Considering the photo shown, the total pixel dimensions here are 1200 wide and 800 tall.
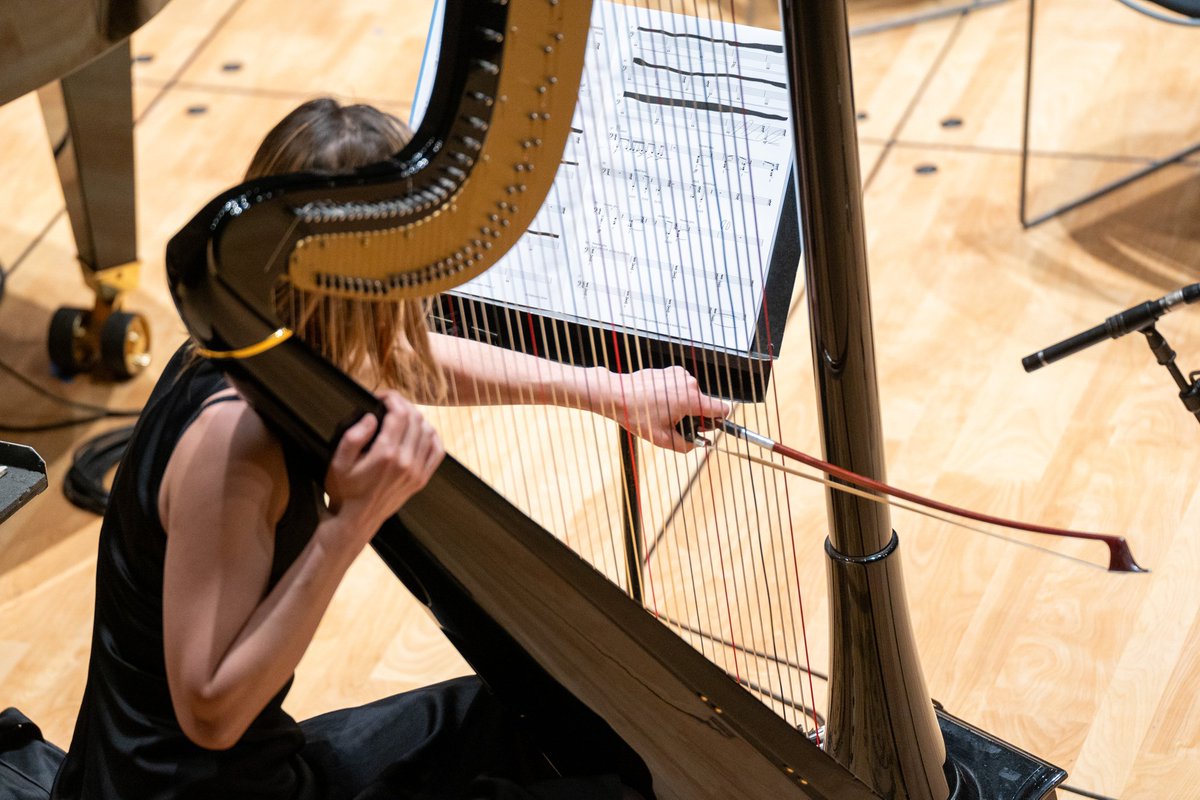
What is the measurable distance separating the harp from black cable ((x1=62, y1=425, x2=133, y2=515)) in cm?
125

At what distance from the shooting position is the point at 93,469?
229 centimetres

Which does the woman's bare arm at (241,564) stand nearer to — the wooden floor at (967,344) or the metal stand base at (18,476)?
the metal stand base at (18,476)

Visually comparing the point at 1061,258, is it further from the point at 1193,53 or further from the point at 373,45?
the point at 373,45

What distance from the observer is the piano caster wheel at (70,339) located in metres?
2.44

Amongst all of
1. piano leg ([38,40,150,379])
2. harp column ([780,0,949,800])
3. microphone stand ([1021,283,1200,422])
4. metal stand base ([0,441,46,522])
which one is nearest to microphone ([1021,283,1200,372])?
microphone stand ([1021,283,1200,422])

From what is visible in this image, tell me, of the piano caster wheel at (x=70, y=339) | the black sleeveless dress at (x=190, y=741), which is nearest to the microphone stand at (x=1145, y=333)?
the black sleeveless dress at (x=190, y=741)

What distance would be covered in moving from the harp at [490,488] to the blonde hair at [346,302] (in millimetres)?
53

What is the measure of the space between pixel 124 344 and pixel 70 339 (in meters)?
0.10

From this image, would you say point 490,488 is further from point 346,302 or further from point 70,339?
point 70,339

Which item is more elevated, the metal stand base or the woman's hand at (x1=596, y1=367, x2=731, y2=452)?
the woman's hand at (x1=596, y1=367, x2=731, y2=452)

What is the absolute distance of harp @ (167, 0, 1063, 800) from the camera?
0.93 m

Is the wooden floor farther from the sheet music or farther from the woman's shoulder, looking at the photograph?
the woman's shoulder

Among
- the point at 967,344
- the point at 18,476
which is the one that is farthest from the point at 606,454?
the point at 18,476

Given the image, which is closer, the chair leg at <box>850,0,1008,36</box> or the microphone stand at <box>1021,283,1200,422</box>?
the microphone stand at <box>1021,283,1200,422</box>
